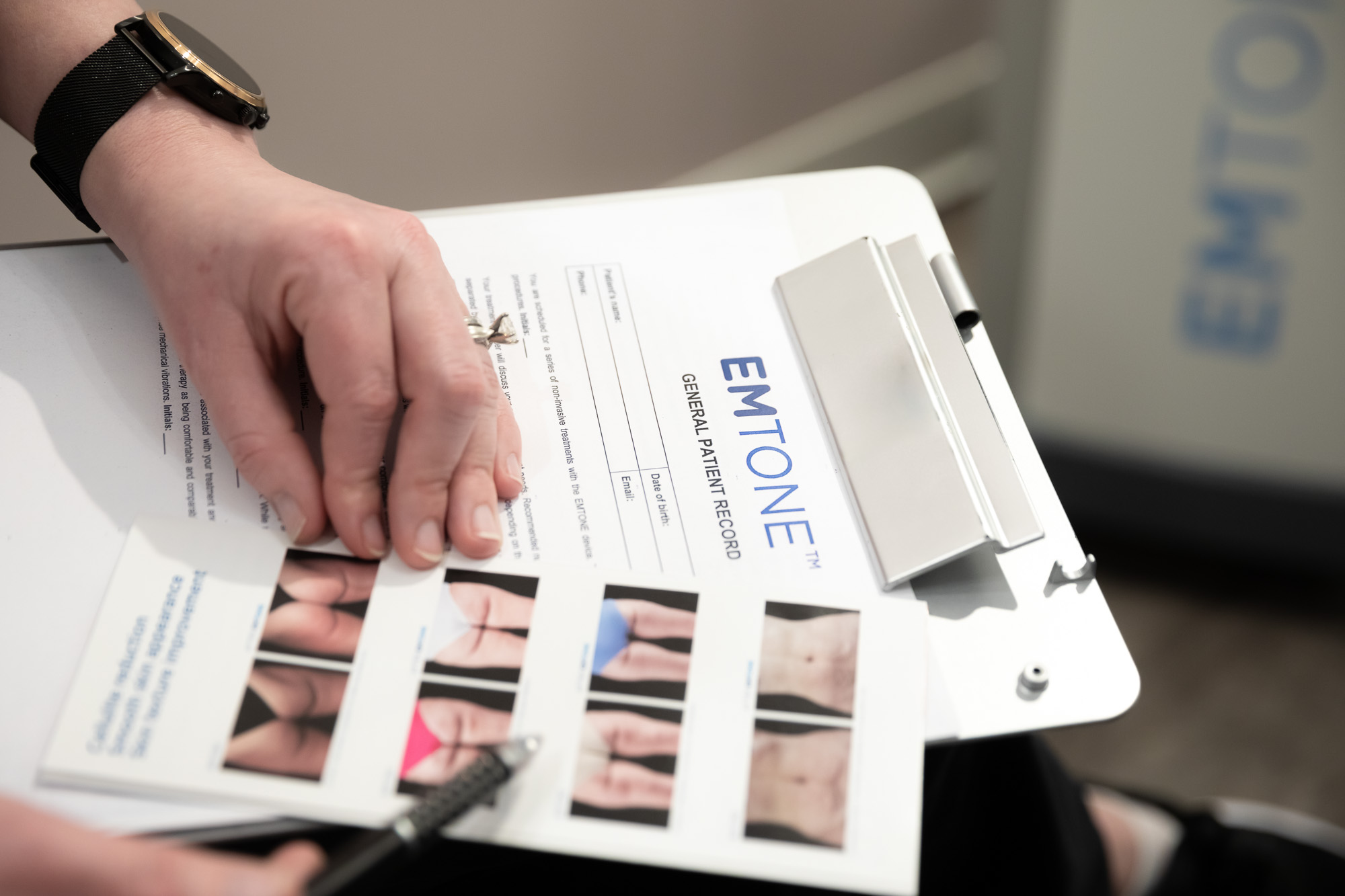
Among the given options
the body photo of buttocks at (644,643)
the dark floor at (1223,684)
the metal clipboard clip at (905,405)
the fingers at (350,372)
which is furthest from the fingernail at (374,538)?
the dark floor at (1223,684)

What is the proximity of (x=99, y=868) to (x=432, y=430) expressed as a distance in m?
0.21

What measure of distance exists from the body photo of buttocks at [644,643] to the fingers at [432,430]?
0.22ft

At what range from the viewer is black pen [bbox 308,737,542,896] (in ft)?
1.19

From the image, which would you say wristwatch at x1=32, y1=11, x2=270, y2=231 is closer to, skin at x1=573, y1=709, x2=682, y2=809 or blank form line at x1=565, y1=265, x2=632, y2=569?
blank form line at x1=565, y1=265, x2=632, y2=569

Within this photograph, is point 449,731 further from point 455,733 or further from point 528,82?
point 528,82

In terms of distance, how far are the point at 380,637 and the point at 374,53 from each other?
0.78 meters

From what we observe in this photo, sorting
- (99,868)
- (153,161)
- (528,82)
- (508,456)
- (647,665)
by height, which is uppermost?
(528,82)

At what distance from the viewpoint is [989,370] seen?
569 millimetres

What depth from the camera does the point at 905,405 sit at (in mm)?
499

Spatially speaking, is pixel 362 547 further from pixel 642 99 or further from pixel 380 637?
pixel 642 99

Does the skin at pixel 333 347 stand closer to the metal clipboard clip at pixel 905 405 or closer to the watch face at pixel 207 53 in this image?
the watch face at pixel 207 53

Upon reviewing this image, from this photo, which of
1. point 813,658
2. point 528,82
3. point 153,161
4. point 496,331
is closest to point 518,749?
point 813,658

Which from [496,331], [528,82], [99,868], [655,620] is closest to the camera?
[99,868]

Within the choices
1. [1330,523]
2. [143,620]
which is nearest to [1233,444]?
[1330,523]
